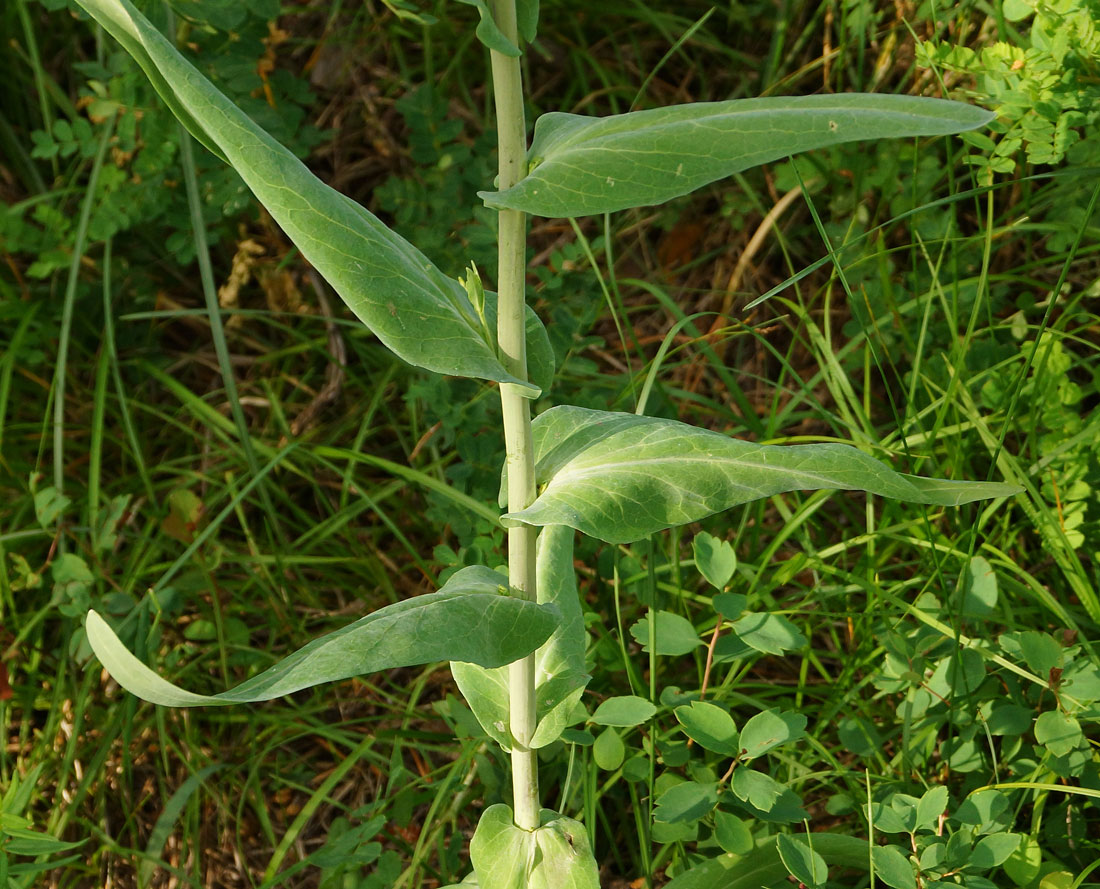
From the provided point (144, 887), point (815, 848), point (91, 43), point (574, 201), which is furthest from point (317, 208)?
point (91, 43)

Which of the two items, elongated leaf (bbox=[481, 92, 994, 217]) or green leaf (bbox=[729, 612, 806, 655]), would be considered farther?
green leaf (bbox=[729, 612, 806, 655])

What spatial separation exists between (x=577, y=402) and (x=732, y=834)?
1.06 m

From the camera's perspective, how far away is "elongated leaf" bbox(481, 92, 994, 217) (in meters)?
0.95

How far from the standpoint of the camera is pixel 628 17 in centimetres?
299

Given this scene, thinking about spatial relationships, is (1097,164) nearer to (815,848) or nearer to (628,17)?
(815,848)

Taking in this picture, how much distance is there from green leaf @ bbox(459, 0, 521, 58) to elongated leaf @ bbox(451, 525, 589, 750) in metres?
0.72

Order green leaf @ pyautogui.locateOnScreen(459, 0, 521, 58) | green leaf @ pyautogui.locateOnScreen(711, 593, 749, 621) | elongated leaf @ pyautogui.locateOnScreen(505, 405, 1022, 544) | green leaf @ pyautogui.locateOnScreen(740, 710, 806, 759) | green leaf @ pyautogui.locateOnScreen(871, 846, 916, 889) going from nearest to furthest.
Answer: green leaf @ pyautogui.locateOnScreen(459, 0, 521, 58)
elongated leaf @ pyautogui.locateOnScreen(505, 405, 1022, 544)
green leaf @ pyautogui.locateOnScreen(871, 846, 916, 889)
green leaf @ pyautogui.locateOnScreen(740, 710, 806, 759)
green leaf @ pyautogui.locateOnScreen(711, 593, 749, 621)

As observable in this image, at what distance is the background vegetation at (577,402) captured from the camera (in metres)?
1.70

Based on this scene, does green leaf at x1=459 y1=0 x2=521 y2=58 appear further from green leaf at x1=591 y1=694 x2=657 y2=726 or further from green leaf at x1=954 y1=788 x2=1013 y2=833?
green leaf at x1=954 y1=788 x2=1013 y2=833

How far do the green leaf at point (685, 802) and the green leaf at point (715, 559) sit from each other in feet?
1.04

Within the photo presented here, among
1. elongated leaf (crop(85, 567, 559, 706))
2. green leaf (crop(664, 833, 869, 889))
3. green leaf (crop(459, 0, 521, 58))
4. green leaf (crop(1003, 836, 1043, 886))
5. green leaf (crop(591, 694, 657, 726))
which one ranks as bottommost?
green leaf (crop(664, 833, 869, 889))

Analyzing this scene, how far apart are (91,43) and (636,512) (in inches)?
108

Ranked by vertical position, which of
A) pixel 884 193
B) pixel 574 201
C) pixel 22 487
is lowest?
pixel 22 487

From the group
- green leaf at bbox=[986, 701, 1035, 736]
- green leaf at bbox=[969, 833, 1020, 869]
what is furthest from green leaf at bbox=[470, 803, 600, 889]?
green leaf at bbox=[986, 701, 1035, 736]
